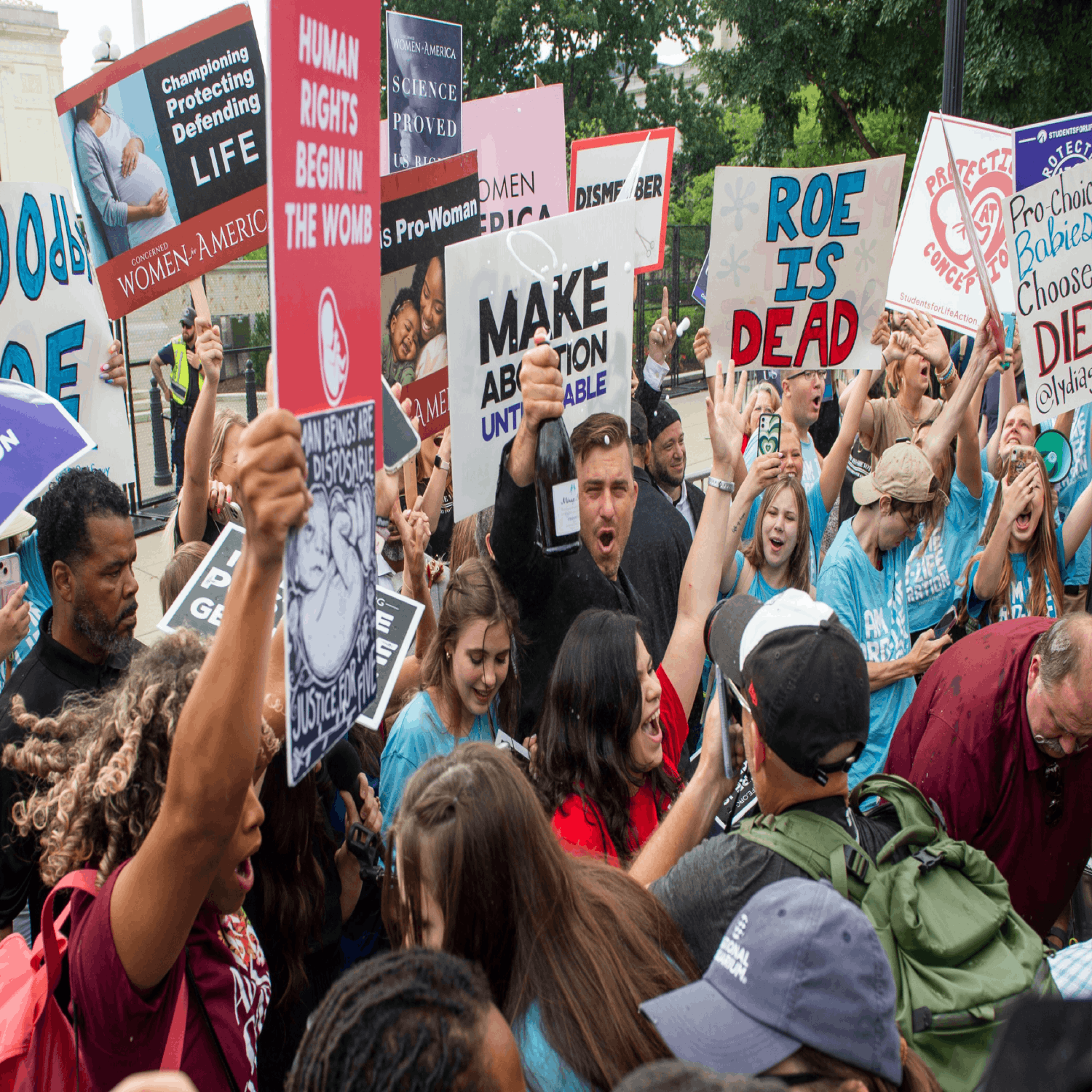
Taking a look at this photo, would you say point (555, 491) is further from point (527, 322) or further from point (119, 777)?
point (119, 777)

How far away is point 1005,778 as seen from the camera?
2943 mm

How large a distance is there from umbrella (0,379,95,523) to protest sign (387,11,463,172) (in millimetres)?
2825

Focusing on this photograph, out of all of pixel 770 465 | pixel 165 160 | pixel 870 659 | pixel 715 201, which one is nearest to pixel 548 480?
pixel 770 465

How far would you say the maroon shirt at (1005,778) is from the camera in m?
2.94

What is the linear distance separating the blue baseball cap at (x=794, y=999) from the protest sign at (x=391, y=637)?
1.55 metres

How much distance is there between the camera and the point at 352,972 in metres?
1.35

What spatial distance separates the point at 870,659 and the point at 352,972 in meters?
3.22

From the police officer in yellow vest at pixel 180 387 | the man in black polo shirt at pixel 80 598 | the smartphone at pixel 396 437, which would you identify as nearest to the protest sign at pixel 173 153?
the man in black polo shirt at pixel 80 598

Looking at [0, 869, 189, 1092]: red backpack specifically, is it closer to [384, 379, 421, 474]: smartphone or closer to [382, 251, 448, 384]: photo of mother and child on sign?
[384, 379, 421, 474]: smartphone

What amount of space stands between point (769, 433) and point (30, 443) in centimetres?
308

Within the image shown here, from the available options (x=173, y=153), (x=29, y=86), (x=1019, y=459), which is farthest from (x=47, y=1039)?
(x=29, y=86)

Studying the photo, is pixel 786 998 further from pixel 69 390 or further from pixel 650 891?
pixel 69 390

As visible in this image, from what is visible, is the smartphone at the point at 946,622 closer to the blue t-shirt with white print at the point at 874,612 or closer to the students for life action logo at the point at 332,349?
the blue t-shirt with white print at the point at 874,612

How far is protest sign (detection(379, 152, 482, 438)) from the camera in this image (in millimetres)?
3615
